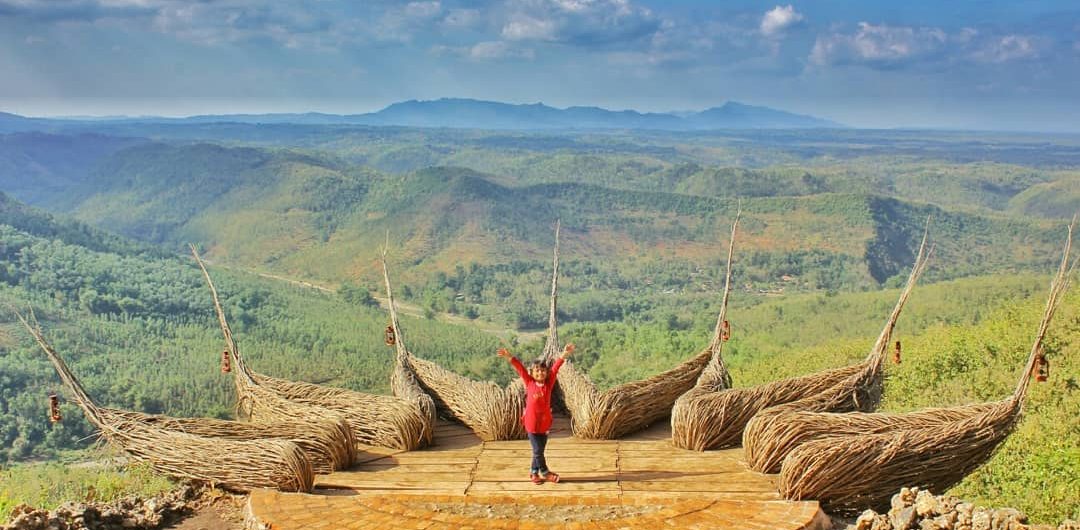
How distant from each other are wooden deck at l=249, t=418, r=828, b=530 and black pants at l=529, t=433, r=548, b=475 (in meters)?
0.12

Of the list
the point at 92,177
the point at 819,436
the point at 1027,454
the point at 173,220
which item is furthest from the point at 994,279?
the point at 92,177

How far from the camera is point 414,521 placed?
4824 millimetres

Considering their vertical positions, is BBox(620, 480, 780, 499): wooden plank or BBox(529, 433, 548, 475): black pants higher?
BBox(529, 433, 548, 475): black pants

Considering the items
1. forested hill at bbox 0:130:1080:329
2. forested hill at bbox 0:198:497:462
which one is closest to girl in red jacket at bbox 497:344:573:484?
forested hill at bbox 0:198:497:462

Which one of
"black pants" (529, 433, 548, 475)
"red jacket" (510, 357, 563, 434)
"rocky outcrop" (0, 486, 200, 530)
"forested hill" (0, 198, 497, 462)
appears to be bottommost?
"forested hill" (0, 198, 497, 462)

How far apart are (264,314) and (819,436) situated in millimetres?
39485

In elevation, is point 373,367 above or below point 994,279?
below

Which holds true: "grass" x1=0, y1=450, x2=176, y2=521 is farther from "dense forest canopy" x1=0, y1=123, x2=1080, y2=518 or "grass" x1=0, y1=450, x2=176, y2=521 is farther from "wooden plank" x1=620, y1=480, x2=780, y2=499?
"wooden plank" x1=620, y1=480, x2=780, y2=499

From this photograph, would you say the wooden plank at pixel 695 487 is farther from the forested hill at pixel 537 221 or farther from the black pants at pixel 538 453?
the forested hill at pixel 537 221

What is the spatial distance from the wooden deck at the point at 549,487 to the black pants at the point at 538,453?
12cm

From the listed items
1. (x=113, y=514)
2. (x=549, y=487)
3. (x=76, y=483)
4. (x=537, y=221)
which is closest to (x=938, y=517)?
(x=549, y=487)

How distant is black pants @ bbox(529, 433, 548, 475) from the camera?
576 cm

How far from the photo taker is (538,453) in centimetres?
577

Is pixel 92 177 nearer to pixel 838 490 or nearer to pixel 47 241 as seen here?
pixel 47 241
